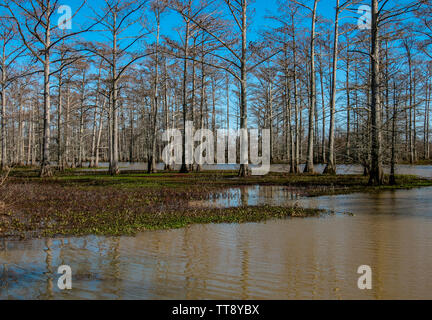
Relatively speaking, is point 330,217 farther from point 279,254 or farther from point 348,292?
point 348,292

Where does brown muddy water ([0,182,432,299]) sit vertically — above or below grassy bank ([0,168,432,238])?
below

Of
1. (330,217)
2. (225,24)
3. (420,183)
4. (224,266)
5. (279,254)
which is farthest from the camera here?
(225,24)

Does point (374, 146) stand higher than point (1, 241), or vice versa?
point (374, 146)

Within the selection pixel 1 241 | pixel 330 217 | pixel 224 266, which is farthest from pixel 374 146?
pixel 1 241

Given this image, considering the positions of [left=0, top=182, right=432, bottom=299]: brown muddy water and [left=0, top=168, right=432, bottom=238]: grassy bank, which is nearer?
[left=0, top=182, right=432, bottom=299]: brown muddy water

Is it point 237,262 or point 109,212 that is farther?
point 109,212

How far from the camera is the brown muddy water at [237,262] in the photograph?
15.3 feet

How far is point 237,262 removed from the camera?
5.92 metres

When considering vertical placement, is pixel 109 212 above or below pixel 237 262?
above

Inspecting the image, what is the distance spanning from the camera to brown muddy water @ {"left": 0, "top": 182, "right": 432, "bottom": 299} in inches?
183

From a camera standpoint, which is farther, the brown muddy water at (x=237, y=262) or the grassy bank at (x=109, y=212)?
the grassy bank at (x=109, y=212)

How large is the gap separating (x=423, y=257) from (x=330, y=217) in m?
3.76

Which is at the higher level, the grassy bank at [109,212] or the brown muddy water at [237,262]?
the grassy bank at [109,212]

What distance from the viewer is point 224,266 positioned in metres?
5.72
